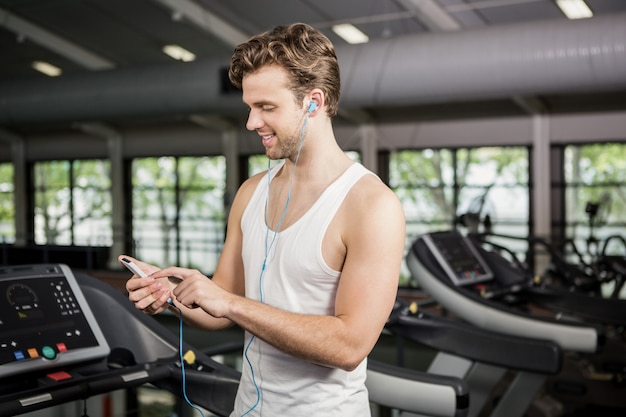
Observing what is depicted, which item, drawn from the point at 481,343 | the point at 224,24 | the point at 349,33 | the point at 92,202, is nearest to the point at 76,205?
the point at 92,202

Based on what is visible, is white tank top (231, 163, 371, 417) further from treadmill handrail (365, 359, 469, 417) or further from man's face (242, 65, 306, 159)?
treadmill handrail (365, 359, 469, 417)

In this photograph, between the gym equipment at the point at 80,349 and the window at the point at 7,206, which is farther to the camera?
the window at the point at 7,206

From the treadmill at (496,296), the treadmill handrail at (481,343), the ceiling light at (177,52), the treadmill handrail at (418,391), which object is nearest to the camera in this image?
the treadmill handrail at (418,391)

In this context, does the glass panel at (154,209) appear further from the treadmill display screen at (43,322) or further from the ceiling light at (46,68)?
the treadmill display screen at (43,322)

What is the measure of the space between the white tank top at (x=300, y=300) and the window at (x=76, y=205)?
10.7 meters

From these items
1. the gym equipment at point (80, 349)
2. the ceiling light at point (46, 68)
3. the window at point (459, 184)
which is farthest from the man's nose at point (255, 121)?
the ceiling light at point (46, 68)

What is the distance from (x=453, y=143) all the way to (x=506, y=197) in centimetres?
89

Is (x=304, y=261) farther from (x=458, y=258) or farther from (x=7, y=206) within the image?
(x=7, y=206)

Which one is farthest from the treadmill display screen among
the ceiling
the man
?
the ceiling

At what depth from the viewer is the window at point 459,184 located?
29.5 feet

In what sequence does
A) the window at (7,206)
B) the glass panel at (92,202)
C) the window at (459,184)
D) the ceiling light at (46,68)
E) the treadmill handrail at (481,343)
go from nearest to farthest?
the treadmill handrail at (481,343), the window at (459,184), the ceiling light at (46,68), the glass panel at (92,202), the window at (7,206)

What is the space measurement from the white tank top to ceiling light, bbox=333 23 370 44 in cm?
705

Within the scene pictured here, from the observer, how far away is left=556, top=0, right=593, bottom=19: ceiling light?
6934mm

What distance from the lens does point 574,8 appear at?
23.3ft
